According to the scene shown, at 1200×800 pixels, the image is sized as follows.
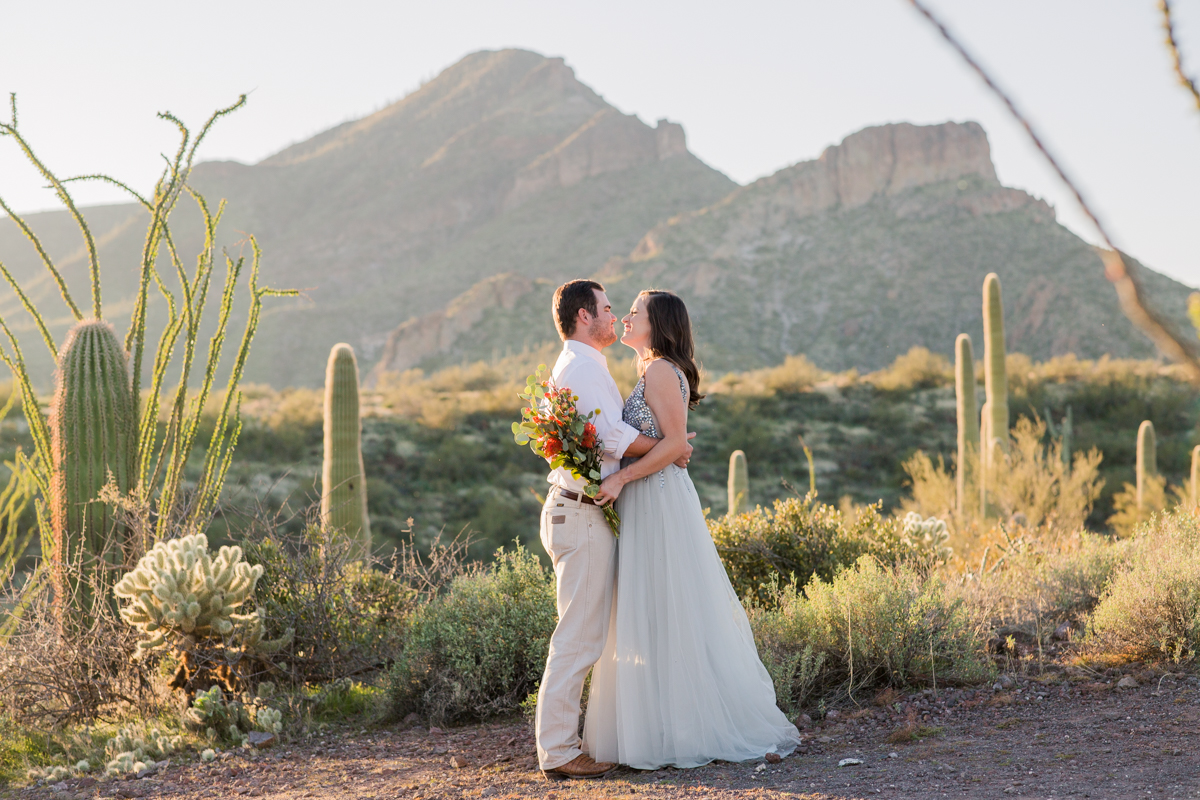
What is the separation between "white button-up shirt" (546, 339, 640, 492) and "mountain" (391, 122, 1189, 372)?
3452cm

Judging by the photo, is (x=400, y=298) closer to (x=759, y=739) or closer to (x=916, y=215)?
(x=916, y=215)

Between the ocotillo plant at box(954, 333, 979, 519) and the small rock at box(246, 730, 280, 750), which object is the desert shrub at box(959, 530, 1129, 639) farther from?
the ocotillo plant at box(954, 333, 979, 519)

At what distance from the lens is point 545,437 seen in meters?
3.57

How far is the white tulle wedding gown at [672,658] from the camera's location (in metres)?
3.59

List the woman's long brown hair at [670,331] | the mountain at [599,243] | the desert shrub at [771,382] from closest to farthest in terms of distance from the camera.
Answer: the woman's long brown hair at [670,331] < the desert shrub at [771,382] < the mountain at [599,243]

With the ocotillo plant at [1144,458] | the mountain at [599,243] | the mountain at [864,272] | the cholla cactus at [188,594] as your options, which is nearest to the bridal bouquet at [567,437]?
the cholla cactus at [188,594]

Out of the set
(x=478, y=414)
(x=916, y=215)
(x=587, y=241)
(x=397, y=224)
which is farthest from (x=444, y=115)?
(x=478, y=414)

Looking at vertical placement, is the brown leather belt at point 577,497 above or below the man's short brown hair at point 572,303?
below

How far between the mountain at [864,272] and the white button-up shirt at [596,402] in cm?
3452

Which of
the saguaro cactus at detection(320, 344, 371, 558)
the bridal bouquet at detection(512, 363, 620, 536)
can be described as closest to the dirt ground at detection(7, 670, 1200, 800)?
the bridal bouquet at detection(512, 363, 620, 536)

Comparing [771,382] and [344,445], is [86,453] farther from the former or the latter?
[771,382]

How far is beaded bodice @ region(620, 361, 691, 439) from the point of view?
12.1 ft

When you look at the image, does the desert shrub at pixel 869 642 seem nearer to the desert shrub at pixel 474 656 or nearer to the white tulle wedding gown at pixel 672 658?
the white tulle wedding gown at pixel 672 658

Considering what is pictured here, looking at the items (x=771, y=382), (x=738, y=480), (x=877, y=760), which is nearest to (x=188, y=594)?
(x=877, y=760)
